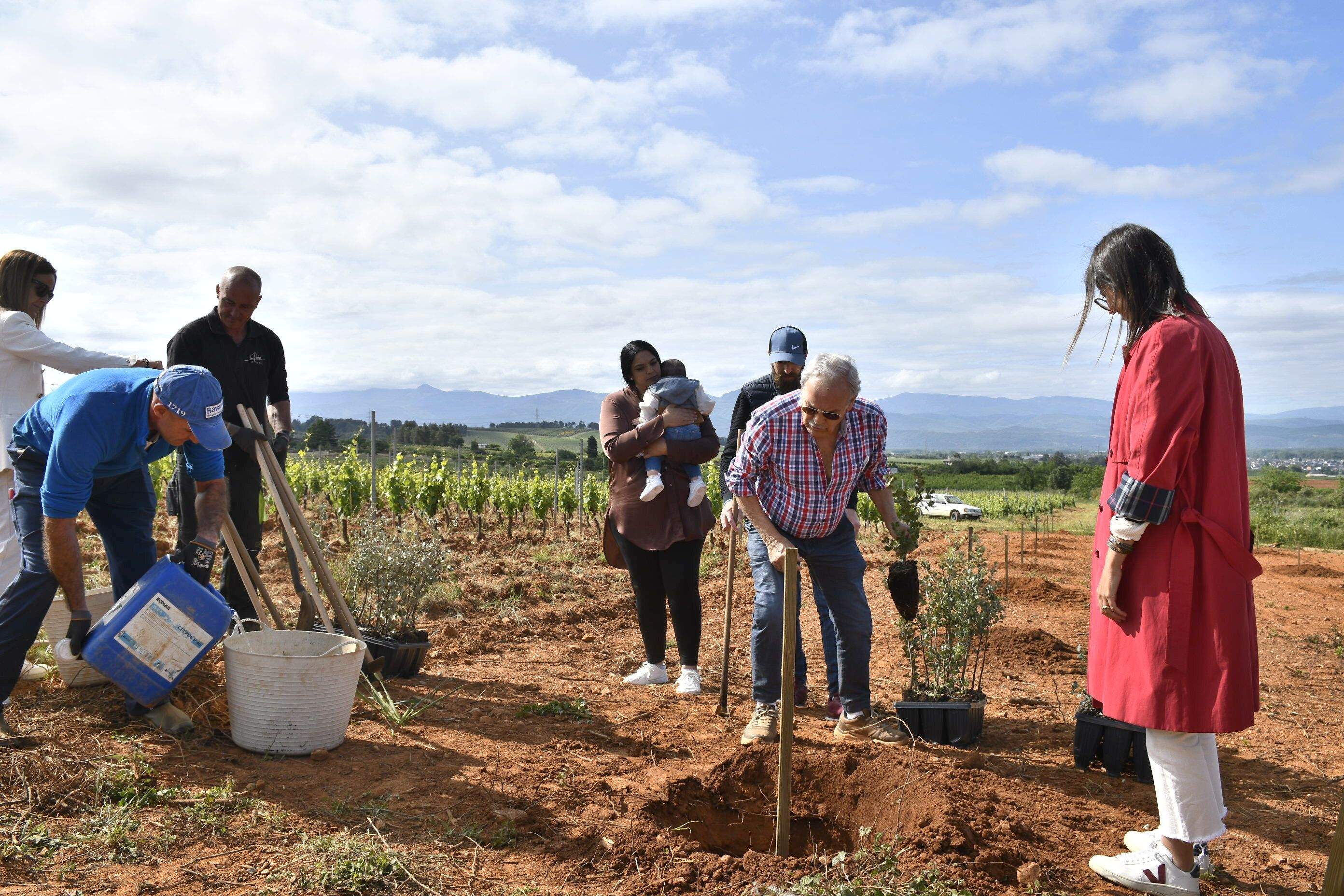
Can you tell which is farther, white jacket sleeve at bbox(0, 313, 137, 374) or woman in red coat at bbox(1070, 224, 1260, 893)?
white jacket sleeve at bbox(0, 313, 137, 374)

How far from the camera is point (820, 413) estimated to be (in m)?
3.48

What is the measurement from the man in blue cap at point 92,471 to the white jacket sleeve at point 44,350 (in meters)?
0.48

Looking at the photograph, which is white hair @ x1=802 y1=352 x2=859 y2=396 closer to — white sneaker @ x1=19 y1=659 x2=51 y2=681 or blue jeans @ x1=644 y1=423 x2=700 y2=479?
blue jeans @ x1=644 y1=423 x2=700 y2=479

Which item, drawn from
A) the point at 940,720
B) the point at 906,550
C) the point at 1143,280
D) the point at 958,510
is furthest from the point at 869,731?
the point at 958,510

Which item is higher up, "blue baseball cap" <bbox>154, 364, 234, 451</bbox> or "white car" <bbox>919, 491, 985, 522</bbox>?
"blue baseball cap" <bbox>154, 364, 234, 451</bbox>

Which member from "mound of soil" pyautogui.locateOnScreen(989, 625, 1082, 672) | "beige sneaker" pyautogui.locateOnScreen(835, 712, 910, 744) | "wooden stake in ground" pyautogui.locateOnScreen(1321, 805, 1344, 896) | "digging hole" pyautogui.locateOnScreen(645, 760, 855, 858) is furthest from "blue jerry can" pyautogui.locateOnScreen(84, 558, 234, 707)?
"mound of soil" pyautogui.locateOnScreen(989, 625, 1082, 672)

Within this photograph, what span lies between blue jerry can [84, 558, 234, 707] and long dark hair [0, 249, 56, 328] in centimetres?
139

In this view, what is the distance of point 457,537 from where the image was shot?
39.8ft

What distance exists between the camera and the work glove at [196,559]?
11.5 ft

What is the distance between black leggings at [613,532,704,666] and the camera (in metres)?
4.60

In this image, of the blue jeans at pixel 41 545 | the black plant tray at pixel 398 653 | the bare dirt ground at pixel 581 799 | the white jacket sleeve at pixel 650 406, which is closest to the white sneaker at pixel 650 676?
the bare dirt ground at pixel 581 799

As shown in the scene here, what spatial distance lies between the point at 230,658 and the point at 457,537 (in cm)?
880

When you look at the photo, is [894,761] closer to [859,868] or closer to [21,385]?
[859,868]

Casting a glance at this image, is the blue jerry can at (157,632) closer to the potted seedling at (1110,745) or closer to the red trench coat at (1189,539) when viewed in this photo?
the red trench coat at (1189,539)
